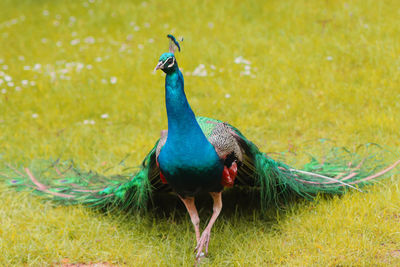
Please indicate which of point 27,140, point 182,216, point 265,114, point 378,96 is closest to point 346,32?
point 378,96

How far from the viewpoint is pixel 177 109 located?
11.0 feet

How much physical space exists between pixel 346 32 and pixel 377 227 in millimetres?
3783

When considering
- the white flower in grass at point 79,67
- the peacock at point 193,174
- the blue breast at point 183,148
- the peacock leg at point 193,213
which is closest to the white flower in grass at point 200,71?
the white flower in grass at point 79,67

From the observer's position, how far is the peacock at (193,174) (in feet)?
11.0

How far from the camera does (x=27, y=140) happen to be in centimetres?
582

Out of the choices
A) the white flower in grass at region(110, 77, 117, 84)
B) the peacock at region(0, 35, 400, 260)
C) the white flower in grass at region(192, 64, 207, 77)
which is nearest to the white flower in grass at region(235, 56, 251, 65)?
the white flower in grass at region(192, 64, 207, 77)

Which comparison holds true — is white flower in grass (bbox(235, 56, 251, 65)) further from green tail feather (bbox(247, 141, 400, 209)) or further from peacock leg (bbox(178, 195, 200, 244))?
peacock leg (bbox(178, 195, 200, 244))

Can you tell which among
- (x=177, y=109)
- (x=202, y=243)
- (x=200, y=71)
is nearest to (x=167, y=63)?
(x=177, y=109)

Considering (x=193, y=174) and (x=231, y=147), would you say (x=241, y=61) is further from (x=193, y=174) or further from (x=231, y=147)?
(x=193, y=174)

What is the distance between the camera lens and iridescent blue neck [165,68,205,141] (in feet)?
11.0

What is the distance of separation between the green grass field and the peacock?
14cm

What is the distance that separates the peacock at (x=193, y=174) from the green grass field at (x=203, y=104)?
138 mm

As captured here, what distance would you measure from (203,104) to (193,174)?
283cm

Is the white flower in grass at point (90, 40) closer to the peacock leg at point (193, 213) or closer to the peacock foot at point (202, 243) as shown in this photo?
the peacock leg at point (193, 213)
